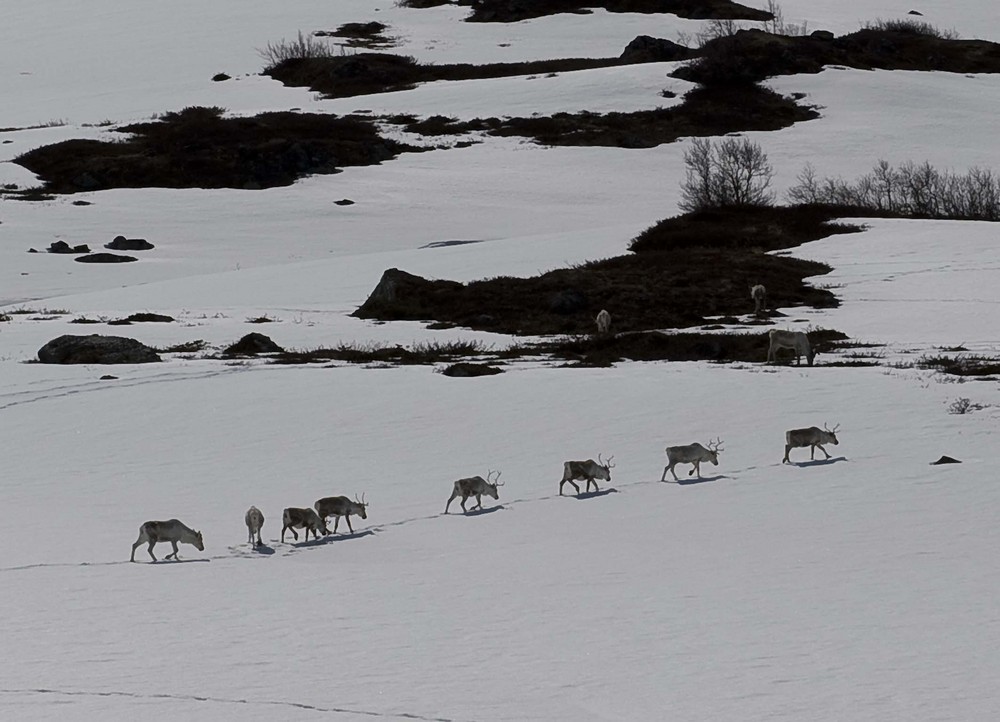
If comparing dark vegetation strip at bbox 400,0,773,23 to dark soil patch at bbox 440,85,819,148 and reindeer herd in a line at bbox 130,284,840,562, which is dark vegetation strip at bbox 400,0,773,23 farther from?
reindeer herd in a line at bbox 130,284,840,562

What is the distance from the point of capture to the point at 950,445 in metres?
20.1

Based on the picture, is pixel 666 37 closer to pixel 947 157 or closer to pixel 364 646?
pixel 947 157

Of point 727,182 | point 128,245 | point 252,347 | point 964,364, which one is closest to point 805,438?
point 964,364

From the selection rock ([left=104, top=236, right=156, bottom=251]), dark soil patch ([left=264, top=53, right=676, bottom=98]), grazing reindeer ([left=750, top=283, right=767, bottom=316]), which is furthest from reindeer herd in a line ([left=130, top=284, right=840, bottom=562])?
dark soil patch ([left=264, top=53, right=676, bottom=98])

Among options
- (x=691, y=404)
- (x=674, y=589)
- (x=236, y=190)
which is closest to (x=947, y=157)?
(x=236, y=190)

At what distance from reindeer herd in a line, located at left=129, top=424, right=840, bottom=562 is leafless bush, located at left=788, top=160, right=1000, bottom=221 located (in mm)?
46210

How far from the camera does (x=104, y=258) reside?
5812cm

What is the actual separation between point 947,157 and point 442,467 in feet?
213

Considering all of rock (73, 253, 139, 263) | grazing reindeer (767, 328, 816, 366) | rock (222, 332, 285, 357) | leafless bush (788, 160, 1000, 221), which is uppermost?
leafless bush (788, 160, 1000, 221)

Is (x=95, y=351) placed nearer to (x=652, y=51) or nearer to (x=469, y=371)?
(x=469, y=371)

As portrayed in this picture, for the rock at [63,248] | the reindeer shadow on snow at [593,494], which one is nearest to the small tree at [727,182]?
the rock at [63,248]

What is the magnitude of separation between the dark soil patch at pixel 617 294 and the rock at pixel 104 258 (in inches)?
813

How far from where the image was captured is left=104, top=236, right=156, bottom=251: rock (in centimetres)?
6072

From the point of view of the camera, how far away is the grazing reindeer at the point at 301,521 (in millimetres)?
15641
